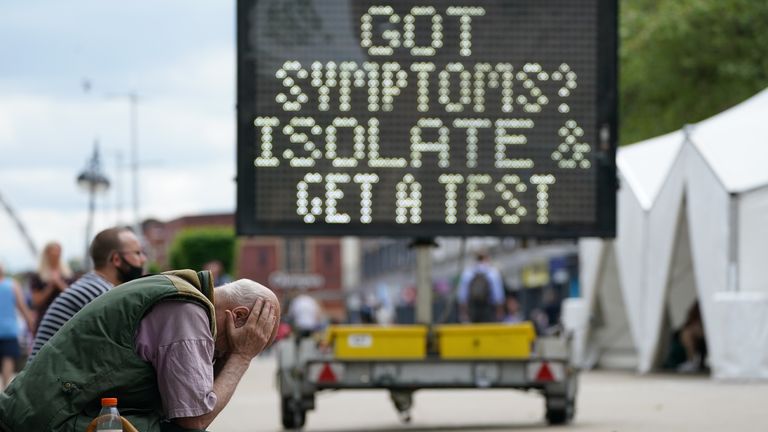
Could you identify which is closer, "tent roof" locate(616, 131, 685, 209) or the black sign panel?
the black sign panel

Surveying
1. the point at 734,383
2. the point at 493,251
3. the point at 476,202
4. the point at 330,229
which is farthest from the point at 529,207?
the point at 493,251

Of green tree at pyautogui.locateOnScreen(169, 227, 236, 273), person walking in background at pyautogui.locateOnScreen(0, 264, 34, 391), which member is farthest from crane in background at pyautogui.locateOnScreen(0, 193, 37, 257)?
green tree at pyautogui.locateOnScreen(169, 227, 236, 273)

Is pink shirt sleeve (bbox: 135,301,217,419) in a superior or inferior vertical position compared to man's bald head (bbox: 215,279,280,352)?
inferior

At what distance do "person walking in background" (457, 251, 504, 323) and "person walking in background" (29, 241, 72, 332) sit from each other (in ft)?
26.8

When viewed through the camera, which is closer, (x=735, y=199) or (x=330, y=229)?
(x=330, y=229)

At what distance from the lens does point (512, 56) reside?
46.5 feet

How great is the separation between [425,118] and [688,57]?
104 ft

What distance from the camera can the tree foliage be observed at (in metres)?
43.4

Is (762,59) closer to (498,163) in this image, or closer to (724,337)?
(724,337)

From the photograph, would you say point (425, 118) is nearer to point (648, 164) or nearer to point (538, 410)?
point (538, 410)

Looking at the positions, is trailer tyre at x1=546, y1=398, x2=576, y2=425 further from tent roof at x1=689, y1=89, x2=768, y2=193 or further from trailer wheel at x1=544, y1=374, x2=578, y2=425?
tent roof at x1=689, y1=89, x2=768, y2=193

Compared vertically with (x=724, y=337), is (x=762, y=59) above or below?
above

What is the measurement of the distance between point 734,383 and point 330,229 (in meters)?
9.09

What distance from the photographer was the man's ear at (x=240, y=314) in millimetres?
6062
